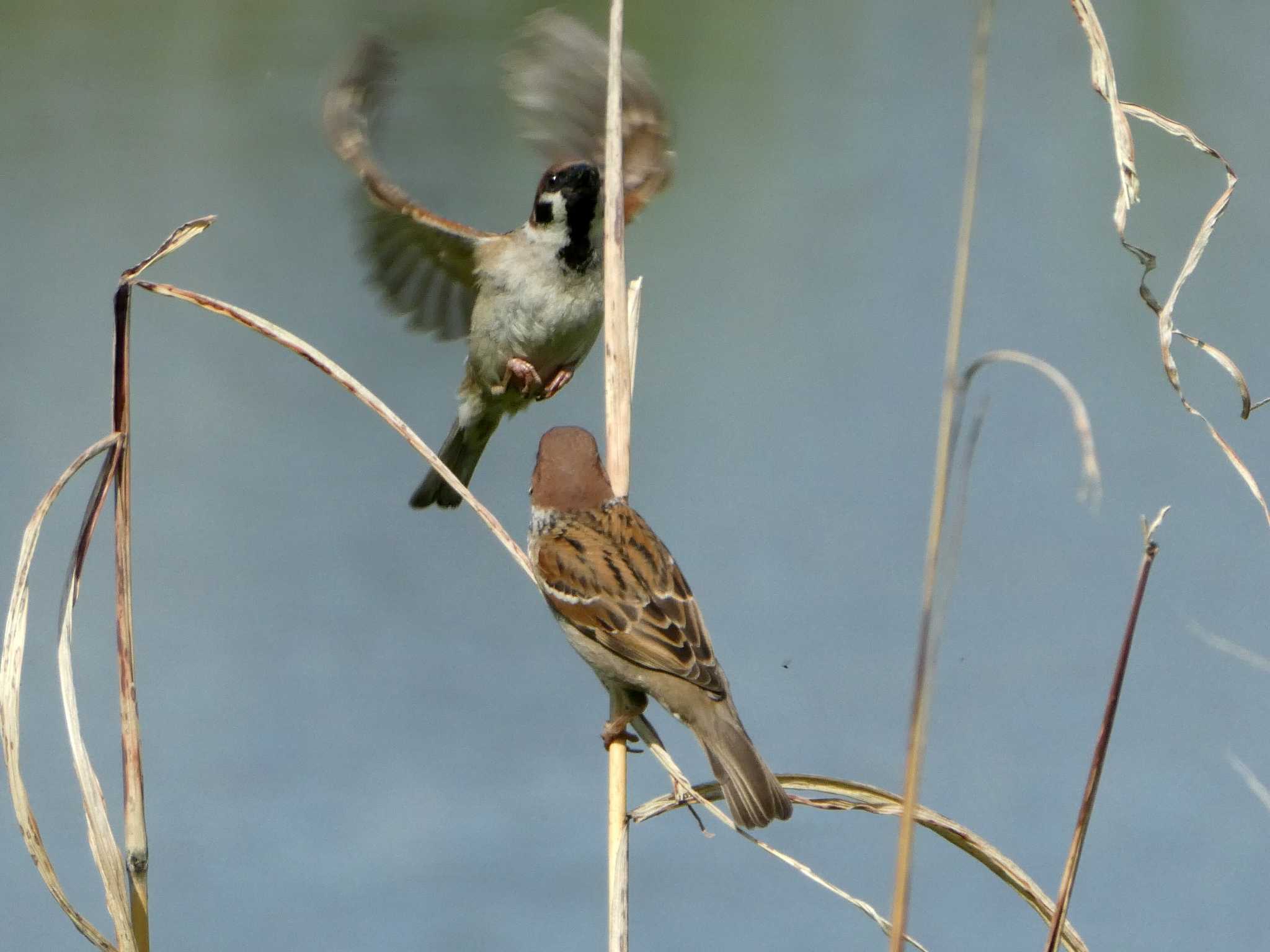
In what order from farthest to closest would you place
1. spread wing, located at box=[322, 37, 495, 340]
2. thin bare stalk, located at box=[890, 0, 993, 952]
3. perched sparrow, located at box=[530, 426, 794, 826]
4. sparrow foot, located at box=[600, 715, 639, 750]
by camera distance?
spread wing, located at box=[322, 37, 495, 340] → perched sparrow, located at box=[530, 426, 794, 826] → sparrow foot, located at box=[600, 715, 639, 750] → thin bare stalk, located at box=[890, 0, 993, 952]

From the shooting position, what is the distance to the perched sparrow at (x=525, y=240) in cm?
324

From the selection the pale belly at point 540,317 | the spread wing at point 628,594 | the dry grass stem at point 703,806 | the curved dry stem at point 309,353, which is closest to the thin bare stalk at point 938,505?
the dry grass stem at point 703,806

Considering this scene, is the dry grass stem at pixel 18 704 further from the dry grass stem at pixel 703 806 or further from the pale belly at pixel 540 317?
the pale belly at pixel 540 317

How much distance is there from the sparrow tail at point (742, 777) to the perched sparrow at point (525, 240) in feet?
3.68

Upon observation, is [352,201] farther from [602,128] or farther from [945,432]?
[945,432]

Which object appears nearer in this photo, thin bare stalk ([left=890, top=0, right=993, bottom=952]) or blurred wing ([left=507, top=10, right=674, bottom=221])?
thin bare stalk ([left=890, top=0, right=993, bottom=952])

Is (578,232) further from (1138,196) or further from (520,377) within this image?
(1138,196)

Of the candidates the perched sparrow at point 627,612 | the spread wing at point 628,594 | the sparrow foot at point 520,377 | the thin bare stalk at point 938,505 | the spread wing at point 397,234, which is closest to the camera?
the thin bare stalk at point 938,505

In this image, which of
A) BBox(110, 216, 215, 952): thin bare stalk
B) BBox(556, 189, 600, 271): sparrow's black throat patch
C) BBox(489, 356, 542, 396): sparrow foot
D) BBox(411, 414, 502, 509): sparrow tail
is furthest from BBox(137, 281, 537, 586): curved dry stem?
BBox(411, 414, 502, 509): sparrow tail

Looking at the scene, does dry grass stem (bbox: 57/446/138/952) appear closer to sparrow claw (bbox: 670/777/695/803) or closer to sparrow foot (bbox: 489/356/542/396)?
sparrow claw (bbox: 670/777/695/803)

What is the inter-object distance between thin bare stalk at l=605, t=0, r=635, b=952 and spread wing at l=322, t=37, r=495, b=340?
148 centimetres

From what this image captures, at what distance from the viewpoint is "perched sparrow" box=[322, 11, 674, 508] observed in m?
3.24

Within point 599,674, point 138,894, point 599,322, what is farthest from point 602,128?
point 138,894

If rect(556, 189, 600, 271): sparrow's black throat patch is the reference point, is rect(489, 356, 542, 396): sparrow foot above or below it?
below
